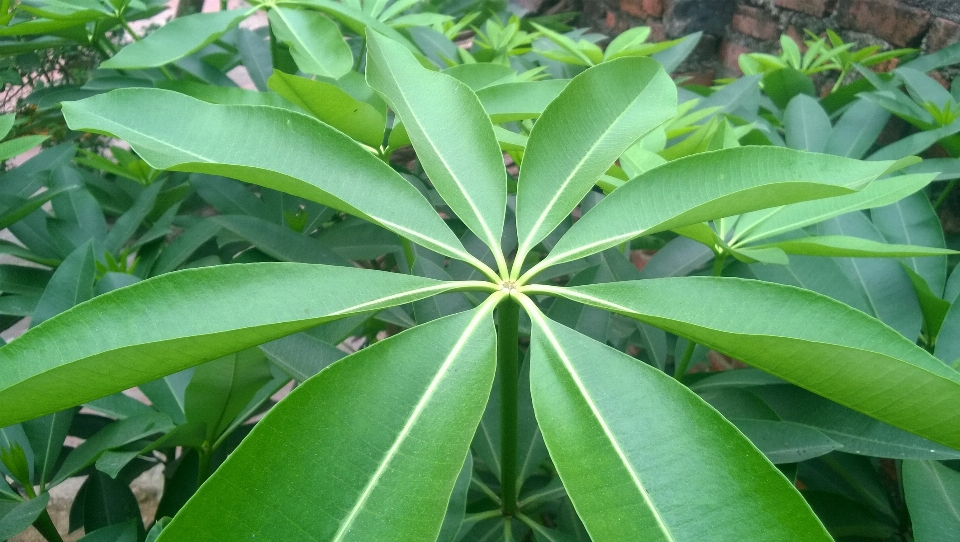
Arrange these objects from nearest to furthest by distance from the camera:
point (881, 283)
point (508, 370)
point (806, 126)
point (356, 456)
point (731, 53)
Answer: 1. point (356, 456)
2. point (508, 370)
3. point (881, 283)
4. point (806, 126)
5. point (731, 53)

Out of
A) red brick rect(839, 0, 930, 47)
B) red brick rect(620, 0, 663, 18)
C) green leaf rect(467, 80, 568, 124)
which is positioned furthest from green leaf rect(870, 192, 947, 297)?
red brick rect(620, 0, 663, 18)

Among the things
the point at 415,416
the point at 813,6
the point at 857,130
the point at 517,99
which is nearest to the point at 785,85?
the point at 857,130

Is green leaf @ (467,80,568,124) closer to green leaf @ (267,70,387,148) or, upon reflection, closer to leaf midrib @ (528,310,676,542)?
green leaf @ (267,70,387,148)

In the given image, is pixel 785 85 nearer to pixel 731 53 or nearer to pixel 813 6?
pixel 813 6

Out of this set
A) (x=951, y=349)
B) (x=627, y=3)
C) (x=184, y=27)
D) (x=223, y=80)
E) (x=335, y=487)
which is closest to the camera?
(x=335, y=487)

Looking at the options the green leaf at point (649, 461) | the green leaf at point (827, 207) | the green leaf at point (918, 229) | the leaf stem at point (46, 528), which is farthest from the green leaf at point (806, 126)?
the leaf stem at point (46, 528)

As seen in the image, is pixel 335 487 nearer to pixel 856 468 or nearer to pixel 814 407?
pixel 814 407

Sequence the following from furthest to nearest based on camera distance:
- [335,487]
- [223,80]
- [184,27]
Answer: [223,80] → [184,27] → [335,487]

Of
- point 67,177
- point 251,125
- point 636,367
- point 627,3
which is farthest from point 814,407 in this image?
point 627,3
